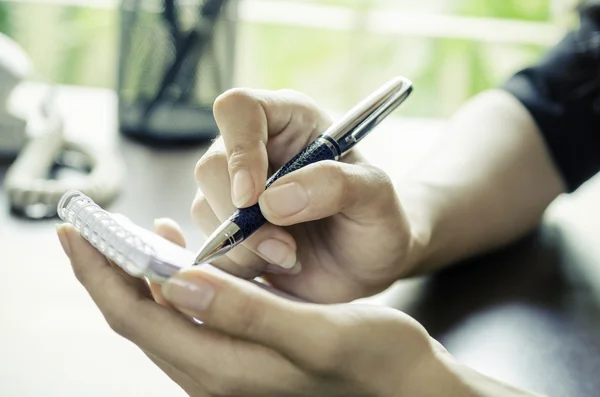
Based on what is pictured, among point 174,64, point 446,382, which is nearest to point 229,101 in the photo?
point 446,382

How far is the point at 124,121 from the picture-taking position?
1.02 m

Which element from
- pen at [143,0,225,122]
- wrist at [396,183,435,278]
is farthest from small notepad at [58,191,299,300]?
pen at [143,0,225,122]

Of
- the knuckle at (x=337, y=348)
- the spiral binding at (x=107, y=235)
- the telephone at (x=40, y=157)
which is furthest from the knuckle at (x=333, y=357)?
the telephone at (x=40, y=157)

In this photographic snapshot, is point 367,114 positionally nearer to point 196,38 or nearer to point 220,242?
point 220,242

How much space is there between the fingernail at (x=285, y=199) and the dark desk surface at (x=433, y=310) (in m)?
0.15

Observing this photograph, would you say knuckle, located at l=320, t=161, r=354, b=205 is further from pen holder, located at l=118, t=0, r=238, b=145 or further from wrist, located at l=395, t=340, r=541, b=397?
pen holder, located at l=118, t=0, r=238, b=145

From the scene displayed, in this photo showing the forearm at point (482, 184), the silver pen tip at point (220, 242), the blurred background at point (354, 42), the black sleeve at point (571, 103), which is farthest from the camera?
the blurred background at point (354, 42)

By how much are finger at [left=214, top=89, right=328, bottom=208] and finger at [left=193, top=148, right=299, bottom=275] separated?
0.02 metres

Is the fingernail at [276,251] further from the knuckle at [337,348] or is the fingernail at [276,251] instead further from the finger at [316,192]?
the knuckle at [337,348]

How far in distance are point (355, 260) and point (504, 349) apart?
0.13m

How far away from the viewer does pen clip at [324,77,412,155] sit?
1.96 ft

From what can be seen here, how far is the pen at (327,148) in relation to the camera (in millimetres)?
513

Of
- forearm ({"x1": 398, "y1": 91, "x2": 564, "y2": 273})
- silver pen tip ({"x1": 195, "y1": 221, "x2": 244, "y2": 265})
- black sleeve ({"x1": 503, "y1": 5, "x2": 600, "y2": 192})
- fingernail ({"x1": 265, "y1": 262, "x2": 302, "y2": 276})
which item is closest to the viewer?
silver pen tip ({"x1": 195, "y1": 221, "x2": 244, "y2": 265})

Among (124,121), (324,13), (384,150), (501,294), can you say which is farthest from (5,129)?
(324,13)
